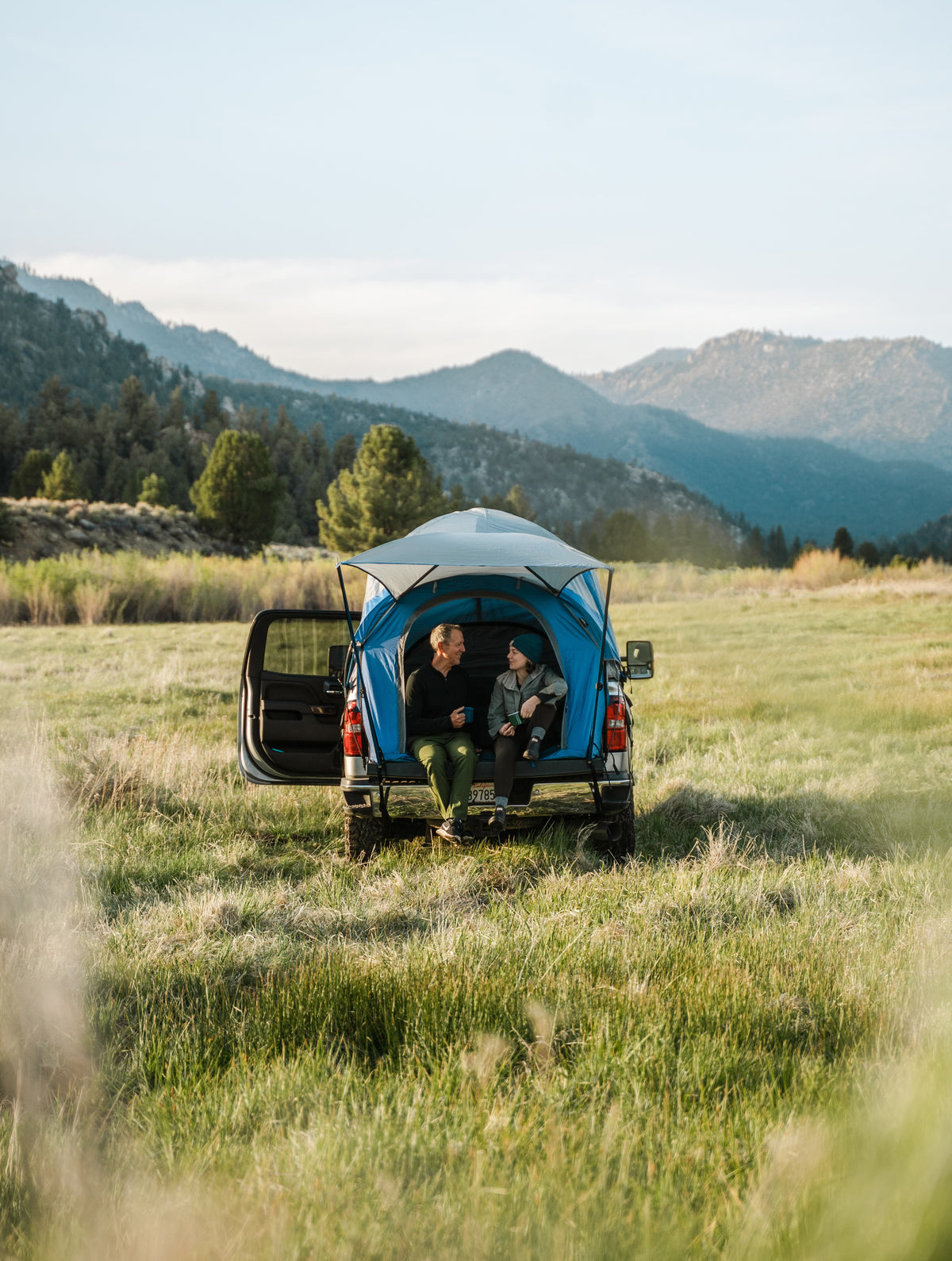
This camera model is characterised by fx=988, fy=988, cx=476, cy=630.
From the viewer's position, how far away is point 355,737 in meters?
5.68

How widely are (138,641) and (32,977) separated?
15.5 metres

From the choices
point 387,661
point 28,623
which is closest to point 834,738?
point 387,661

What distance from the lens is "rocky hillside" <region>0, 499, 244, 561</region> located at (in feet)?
133

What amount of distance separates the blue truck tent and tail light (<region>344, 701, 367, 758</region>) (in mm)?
82

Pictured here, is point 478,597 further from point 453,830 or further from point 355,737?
point 453,830

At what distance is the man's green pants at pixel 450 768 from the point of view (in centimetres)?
556

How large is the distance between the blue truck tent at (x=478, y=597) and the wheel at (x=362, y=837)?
382mm

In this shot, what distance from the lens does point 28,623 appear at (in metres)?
23.0

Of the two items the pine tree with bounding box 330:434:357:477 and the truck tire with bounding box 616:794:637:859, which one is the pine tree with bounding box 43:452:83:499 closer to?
the pine tree with bounding box 330:434:357:477

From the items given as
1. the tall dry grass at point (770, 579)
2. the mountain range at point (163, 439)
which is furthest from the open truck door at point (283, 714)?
the mountain range at point (163, 439)

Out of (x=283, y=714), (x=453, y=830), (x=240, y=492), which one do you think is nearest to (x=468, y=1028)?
(x=453, y=830)

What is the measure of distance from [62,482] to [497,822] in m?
64.8

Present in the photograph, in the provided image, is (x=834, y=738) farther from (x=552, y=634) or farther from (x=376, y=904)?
(x=376, y=904)

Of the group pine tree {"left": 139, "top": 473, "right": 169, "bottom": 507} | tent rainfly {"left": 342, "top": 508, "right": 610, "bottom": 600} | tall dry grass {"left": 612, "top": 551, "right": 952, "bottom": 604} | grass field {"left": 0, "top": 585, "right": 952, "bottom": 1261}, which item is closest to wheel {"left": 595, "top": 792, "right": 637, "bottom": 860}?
grass field {"left": 0, "top": 585, "right": 952, "bottom": 1261}
